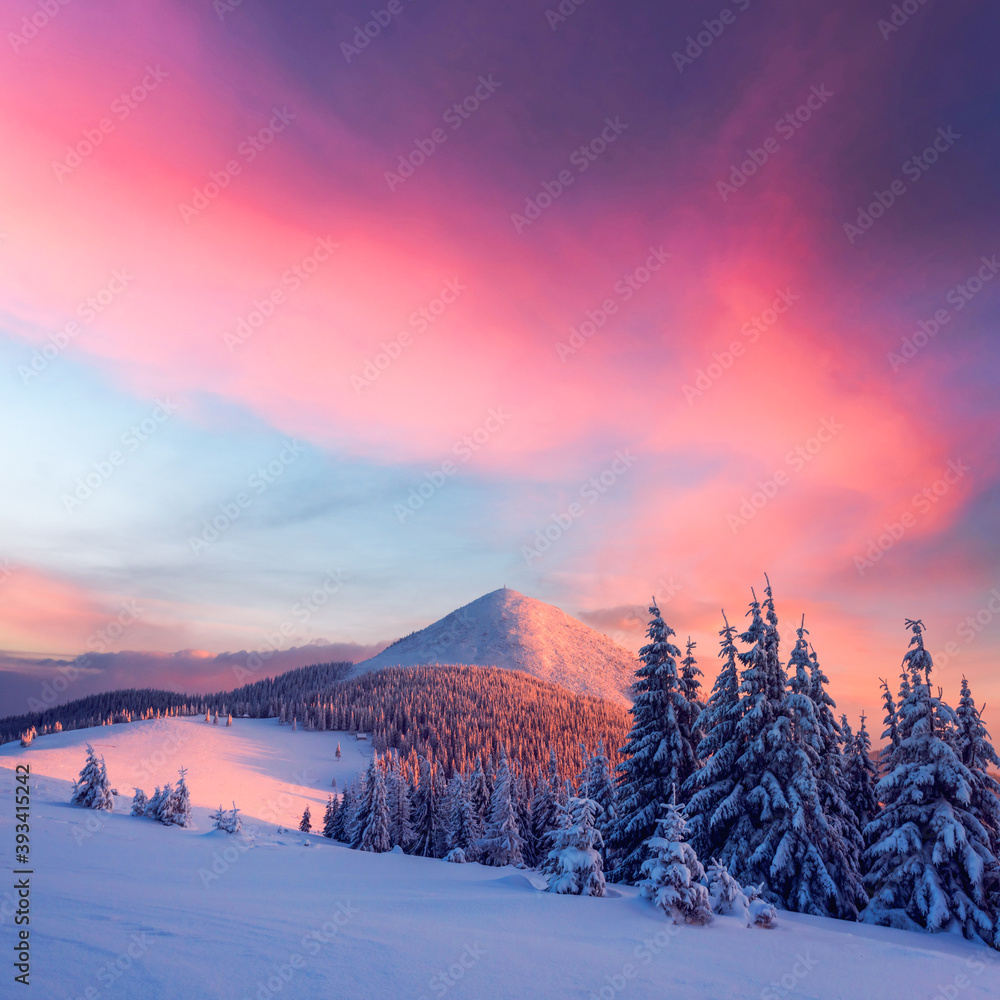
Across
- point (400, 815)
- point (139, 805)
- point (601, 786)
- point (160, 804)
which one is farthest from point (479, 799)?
point (601, 786)

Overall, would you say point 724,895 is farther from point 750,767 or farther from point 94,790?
point 94,790

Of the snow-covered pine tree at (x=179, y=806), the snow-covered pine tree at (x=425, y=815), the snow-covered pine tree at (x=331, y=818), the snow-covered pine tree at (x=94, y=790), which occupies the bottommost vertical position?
the snow-covered pine tree at (x=331, y=818)

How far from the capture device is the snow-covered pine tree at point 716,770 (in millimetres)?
23109

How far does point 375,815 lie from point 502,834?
1492 centimetres

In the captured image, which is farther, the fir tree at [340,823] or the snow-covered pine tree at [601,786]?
the fir tree at [340,823]

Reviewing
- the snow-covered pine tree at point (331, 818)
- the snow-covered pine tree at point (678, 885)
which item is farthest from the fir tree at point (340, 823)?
the snow-covered pine tree at point (678, 885)

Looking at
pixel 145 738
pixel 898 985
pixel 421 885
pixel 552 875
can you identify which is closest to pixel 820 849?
pixel 552 875

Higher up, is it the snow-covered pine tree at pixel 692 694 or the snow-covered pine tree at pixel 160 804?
the snow-covered pine tree at pixel 692 694

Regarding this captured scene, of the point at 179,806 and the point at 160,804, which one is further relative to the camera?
the point at 179,806

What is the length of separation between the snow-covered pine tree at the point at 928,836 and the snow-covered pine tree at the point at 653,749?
7426mm

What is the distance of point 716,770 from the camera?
76.5ft

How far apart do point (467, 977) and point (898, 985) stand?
7.63 metres

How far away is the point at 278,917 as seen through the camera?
400 inches

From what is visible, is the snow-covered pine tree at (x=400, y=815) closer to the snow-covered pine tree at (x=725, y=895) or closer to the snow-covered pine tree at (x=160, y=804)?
the snow-covered pine tree at (x=160, y=804)
